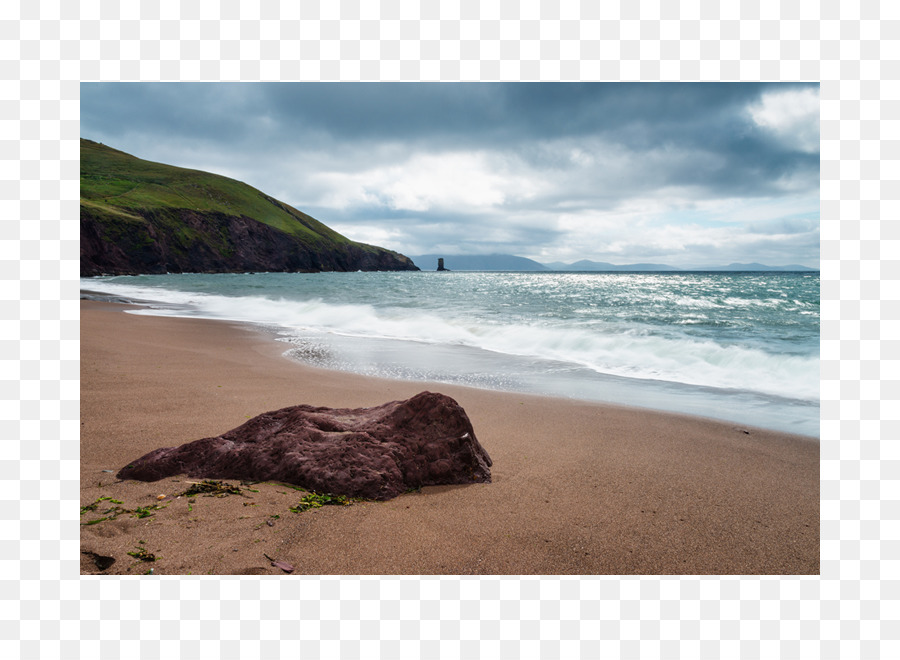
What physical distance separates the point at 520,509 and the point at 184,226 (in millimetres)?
81594

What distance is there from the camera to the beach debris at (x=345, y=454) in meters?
2.88

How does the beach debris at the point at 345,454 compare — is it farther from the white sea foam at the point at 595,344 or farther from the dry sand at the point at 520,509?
the white sea foam at the point at 595,344

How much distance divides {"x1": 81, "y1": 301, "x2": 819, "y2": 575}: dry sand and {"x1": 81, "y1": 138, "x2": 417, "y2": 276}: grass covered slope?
187 feet

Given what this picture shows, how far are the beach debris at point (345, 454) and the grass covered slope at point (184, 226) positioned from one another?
5721 centimetres

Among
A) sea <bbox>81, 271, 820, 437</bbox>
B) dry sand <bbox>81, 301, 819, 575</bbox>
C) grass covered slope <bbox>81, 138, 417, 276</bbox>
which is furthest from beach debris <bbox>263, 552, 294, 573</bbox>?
grass covered slope <bbox>81, 138, 417, 276</bbox>

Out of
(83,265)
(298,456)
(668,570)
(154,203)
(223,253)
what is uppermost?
(154,203)

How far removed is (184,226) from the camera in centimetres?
7069

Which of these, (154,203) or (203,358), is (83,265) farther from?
(203,358)

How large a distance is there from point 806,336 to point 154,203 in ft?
270

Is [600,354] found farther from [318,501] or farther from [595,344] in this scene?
[318,501]

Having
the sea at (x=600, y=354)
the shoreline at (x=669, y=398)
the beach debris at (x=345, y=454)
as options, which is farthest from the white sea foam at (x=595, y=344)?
the beach debris at (x=345, y=454)

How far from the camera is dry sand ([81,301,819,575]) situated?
7.29ft

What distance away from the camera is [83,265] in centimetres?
4797

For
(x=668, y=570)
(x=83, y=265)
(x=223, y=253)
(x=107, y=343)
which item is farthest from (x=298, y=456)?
(x=223, y=253)
